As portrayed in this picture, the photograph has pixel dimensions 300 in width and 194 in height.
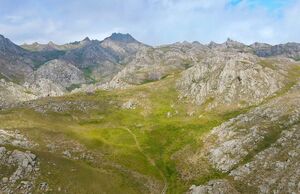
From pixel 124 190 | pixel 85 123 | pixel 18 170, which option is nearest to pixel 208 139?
pixel 124 190

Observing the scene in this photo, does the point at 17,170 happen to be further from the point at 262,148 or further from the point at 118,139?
the point at 262,148

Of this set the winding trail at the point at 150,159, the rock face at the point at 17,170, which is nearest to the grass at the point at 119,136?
the winding trail at the point at 150,159

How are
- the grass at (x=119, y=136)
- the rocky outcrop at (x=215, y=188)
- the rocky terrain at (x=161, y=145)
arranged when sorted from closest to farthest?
1. the rocky outcrop at (x=215, y=188)
2. the rocky terrain at (x=161, y=145)
3. the grass at (x=119, y=136)

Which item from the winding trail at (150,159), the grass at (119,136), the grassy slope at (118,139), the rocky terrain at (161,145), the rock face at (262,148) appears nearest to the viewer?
the rock face at (262,148)

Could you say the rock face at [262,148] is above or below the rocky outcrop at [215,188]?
above

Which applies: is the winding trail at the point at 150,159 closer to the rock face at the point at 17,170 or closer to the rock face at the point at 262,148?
the rock face at the point at 262,148

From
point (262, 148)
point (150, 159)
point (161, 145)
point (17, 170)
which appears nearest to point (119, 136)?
point (161, 145)

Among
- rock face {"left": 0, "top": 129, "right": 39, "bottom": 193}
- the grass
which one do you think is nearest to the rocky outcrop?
the grass

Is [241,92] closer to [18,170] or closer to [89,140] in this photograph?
[89,140]
